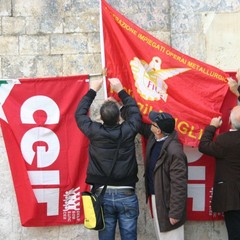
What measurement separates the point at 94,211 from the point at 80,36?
1844 millimetres

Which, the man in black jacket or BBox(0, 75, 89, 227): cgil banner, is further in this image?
BBox(0, 75, 89, 227): cgil banner

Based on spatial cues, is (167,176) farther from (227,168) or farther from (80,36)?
(80,36)

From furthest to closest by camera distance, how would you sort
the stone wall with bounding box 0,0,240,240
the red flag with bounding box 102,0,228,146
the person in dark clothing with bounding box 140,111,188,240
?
the stone wall with bounding box 0,0,240,240 → the red flag with bounding box 102,0,228,146 → the person in dark clothing with bounding box 140,111,188,240

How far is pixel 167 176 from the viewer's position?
423cm

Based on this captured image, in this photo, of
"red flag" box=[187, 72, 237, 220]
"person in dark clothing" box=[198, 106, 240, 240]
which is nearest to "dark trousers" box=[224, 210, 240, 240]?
"person in dark clothing" box=[198, 106, 240, 240]

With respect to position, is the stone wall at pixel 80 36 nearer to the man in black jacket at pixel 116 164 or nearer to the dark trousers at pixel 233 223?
the dark trousers at pixel 233 223

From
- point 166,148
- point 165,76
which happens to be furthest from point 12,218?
point 165,76

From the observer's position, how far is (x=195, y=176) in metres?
4.81

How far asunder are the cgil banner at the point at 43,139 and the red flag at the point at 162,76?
502mm

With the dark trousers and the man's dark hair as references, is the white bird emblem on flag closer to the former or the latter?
the man's dark hair

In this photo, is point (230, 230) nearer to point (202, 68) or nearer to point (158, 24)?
point (202, 68)

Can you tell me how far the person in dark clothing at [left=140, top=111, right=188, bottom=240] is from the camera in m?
4.15

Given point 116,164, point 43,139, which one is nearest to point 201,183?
point 116,164

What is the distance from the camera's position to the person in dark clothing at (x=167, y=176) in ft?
13.6
